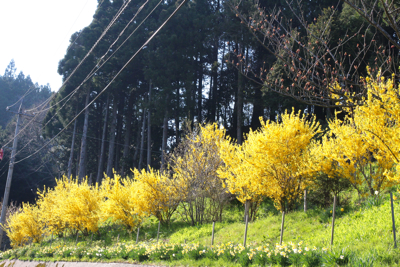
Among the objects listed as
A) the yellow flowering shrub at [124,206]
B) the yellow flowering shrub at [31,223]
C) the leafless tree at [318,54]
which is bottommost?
the yellow flowering shrub at [31,223]

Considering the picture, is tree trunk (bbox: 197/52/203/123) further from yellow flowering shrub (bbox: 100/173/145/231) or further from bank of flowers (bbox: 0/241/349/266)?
bank of flowers (bbox: 0/241/349/266)

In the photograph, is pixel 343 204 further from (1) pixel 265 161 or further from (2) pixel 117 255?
(2) pixel 117 255

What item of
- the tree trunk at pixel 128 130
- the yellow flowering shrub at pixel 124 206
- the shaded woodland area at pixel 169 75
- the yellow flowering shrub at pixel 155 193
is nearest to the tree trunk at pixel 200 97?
the shaded woodland area at pixel 169 75

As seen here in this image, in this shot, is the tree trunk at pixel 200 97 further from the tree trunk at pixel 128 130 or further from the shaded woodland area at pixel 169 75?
the tree trunk at pixel 128 130

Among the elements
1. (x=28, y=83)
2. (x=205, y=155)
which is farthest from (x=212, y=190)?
(x=28, y=83)

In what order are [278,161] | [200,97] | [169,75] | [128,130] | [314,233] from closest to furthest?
[314,233] < [278,161] < [169,75] < [200,97] < [128,130]

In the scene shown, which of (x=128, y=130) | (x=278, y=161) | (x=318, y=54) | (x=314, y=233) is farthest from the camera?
(x=128, y=130)

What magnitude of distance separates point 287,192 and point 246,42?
48.2ft

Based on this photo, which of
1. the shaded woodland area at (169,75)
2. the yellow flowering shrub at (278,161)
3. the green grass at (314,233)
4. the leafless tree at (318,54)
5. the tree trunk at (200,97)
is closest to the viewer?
the leafless tree at (318,54)

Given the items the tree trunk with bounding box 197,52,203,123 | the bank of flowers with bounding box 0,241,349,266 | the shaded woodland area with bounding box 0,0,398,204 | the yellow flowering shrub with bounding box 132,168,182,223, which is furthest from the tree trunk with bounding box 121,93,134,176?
the bank of flowers with bounding box 0,241,349,266

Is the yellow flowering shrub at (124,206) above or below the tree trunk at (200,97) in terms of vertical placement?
below

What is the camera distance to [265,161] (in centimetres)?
805

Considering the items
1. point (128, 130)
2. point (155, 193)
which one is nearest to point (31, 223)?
point (155, 193)

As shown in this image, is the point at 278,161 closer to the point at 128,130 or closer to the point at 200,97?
the point at 200,97
